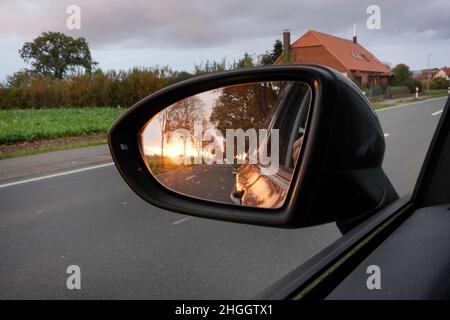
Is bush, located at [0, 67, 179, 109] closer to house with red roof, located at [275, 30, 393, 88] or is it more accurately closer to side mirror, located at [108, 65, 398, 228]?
house with red roof, located at [275, 30, 393, 88]

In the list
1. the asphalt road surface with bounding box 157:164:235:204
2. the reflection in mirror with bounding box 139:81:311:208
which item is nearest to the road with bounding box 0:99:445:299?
the reflection in mirror with bounding box 139:81:311:208

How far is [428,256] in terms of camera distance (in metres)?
1.23

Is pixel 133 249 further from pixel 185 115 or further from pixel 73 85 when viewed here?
pixel 73 85

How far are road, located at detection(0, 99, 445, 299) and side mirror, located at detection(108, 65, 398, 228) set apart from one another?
972mm

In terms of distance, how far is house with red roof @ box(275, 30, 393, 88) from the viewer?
3.17 metres

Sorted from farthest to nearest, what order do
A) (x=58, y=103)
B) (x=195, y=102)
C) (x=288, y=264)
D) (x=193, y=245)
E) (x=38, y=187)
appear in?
1. (x=58, y=103)
2. (x=38, y=187)
3. (x=193, y=245)
4. (x=288, y=264)
5. (x=195, y=102)

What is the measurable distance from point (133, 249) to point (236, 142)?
10.2 ft

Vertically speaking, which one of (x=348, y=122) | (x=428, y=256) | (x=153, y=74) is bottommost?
(x=428, y=256)

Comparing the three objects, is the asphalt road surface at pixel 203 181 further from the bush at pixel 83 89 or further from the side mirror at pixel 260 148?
the bush at pixel 83 89

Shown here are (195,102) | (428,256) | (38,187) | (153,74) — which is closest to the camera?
(428,256)

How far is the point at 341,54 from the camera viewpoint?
199 inches

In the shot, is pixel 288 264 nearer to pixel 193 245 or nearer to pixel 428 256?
pixel 193 245
